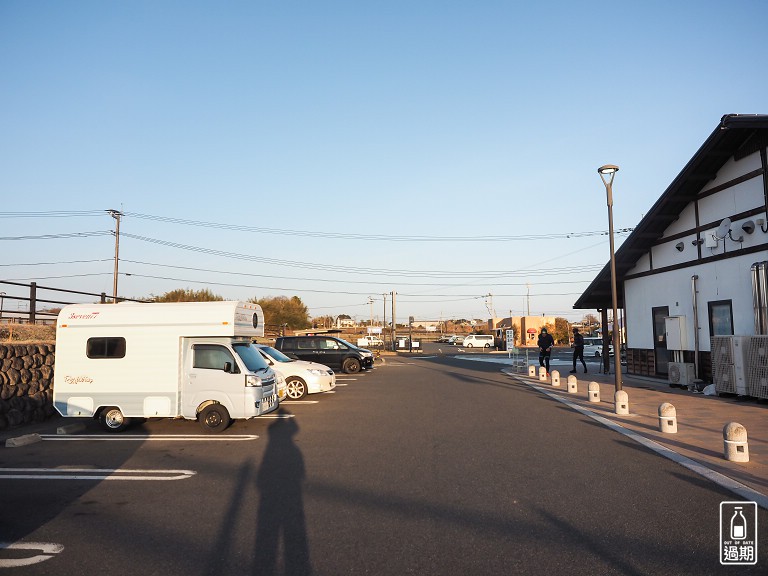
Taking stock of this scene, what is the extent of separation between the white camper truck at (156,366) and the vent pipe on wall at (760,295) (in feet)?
39.4

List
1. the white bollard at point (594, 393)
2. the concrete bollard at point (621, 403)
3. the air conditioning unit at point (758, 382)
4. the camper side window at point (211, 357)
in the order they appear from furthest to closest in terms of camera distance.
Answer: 1. the white bollard at point (594, 393)
2. the air conditioning unit at point (758, 382)
3. the concrete bollard at point (621, 403)
4. the camper side window at point (211, 357)

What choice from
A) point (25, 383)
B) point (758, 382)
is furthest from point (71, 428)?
point (758, 382)

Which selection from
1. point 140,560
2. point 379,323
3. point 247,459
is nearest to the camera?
point 140,560

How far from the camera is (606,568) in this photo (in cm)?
430

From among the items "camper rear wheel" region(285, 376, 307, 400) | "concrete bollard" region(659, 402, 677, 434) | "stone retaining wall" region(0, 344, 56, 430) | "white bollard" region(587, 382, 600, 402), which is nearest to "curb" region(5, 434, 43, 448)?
"stone retaining wall" region(0, 344, 56, 430)

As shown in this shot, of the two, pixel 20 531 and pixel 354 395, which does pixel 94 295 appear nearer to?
pixel 354 395

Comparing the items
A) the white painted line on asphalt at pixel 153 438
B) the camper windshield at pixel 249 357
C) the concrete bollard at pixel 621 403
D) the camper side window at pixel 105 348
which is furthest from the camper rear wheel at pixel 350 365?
the camper side window at pixel 105 348

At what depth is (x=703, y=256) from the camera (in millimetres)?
16594

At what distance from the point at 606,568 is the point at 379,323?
132 m

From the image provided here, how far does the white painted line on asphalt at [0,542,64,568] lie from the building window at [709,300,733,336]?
1625 centimetres

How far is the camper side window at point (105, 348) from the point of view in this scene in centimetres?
1085

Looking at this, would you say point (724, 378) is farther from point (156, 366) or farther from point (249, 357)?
point (156, 366)

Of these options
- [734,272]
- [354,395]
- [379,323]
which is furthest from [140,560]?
[379,323]

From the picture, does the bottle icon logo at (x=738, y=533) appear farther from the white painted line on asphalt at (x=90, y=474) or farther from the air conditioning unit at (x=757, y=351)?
the air conditioning unit at (x=757, y=351)
